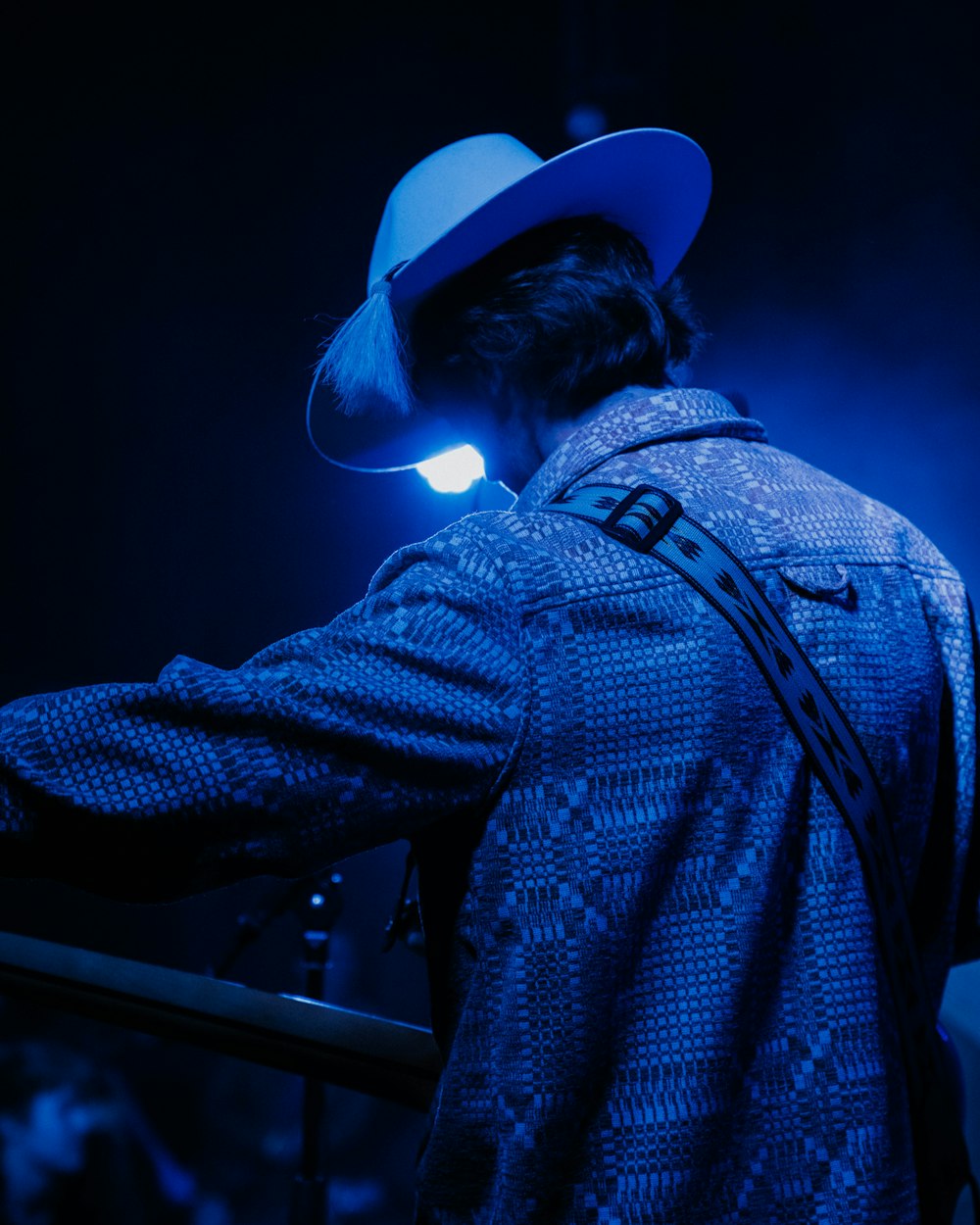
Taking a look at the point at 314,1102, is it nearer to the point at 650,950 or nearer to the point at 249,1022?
the point at 249,1022

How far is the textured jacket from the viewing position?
64cm

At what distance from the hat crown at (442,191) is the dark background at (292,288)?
41.8 inches

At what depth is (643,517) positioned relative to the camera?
0.80 m

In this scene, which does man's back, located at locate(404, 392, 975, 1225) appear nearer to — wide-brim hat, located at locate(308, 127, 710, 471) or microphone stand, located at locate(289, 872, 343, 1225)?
wide-brim hat, located at locate(308, 127, 710, 471)

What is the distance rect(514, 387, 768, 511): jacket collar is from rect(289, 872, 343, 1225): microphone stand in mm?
1038

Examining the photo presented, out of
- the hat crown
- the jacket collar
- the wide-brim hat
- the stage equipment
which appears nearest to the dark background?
the wide-brim hat

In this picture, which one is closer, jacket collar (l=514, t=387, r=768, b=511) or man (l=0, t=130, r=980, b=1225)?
man (l=0, t=130, r=980, b=1225)

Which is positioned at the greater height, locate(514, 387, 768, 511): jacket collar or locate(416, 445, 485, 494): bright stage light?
locate(514, 387, 768, 511): jacket collar

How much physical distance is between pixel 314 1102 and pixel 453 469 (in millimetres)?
1218

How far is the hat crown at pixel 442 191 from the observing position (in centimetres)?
132

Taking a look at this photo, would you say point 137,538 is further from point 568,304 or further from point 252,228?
point 568,304

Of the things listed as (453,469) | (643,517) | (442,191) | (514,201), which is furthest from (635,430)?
(453,469)

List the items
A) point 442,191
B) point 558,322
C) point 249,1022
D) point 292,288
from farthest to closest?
point 292,288, point 442,191, point 558,322, point 249,1022

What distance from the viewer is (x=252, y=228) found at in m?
2.59
